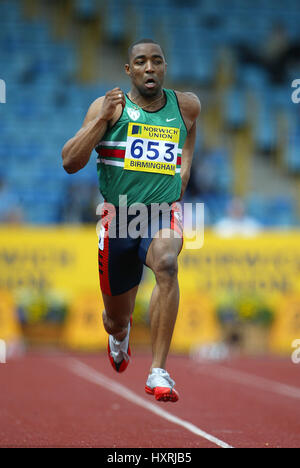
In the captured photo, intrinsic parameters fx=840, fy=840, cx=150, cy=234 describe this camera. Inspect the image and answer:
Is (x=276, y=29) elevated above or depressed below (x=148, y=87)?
above

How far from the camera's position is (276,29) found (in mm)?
19406

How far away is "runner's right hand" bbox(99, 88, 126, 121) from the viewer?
4.91m

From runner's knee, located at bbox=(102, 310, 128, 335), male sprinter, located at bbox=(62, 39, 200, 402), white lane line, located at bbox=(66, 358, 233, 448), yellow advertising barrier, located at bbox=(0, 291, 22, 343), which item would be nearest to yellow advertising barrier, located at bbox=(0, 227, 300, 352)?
yellow advertising barrier, located at bbox=(0, 291, 22, 343)

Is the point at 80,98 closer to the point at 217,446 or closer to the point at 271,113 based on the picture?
the point at 271,113

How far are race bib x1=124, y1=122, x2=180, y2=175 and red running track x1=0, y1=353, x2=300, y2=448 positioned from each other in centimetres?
166

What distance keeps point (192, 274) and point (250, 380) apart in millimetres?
3846

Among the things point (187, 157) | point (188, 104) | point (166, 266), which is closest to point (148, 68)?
point (188, 104)

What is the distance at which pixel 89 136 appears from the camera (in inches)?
193

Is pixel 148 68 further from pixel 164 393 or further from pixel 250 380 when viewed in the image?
pixel 250 380

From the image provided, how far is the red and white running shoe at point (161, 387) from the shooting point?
4625 millimetres

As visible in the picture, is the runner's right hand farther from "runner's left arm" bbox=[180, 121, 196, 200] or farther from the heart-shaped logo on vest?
"runner's left arm" bbox=[180, 121, 196, 200]

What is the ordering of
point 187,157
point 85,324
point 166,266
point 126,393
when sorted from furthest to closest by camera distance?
point 85,324
point 126,393
point 187,157
point 166,266

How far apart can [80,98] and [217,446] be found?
Result: 1378 centimetres

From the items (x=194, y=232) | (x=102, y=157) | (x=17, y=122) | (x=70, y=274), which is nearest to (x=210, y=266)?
(x=194, y=232)
